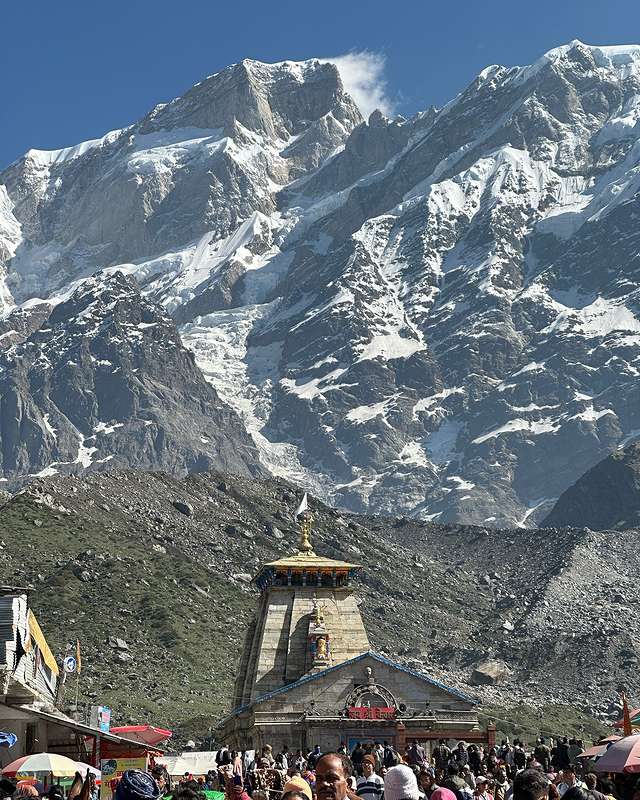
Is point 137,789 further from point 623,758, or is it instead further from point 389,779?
point 623,758

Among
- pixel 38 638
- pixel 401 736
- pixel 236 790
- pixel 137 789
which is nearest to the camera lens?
pixel 137 789

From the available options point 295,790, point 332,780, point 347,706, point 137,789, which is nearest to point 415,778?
point 332,780

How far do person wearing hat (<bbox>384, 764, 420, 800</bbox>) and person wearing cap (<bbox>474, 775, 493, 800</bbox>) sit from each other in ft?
31.8

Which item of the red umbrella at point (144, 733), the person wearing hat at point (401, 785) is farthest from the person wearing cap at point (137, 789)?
the red umbrella at point (144, 733)

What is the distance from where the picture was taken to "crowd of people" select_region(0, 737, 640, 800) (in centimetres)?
1906

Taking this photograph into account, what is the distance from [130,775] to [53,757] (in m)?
11.3

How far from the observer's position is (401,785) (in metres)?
20.8

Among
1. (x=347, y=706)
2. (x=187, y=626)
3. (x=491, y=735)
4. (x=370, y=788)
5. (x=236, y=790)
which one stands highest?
(x=187, y=626)

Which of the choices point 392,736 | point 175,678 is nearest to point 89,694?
point 175,678

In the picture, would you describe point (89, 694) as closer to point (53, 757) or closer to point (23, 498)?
point (23, 498)

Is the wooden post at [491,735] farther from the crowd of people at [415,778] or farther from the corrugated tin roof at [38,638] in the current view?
the corrugated tin roof at [38,638]

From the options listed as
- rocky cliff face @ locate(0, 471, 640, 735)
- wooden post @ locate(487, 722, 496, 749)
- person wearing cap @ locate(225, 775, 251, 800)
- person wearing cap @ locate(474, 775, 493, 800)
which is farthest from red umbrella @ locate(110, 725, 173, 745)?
rocky cliff face @ locate(0, 471, 640, 735)

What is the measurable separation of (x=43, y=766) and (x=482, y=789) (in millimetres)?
8348

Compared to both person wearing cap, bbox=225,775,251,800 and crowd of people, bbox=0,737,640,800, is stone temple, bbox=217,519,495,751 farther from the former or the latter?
person wearing cap, bbox=225,775,251,800
